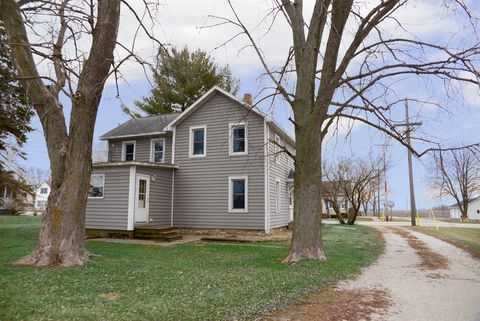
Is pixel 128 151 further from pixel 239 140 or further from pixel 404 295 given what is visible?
Result: pixel 404 295

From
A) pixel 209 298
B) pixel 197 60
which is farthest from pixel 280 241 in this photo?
pixel 197 60

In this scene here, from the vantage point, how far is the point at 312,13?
955cm

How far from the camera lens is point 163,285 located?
6.09m

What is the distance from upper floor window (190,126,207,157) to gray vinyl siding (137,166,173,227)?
1.58 m

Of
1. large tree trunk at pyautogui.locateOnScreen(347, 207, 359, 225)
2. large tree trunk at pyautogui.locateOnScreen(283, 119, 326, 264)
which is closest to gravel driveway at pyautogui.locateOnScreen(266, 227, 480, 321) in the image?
large tree trunk at pyautogui.locateOnScreen(283, 119, 326, 264)

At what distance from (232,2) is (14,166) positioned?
595 inches

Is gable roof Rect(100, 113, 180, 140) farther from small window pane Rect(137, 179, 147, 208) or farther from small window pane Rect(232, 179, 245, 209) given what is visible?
small window pane Rect(232, 179, 245, 209)

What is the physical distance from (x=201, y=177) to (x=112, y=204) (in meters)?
4.25

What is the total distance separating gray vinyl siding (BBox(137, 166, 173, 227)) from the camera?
1608 cm

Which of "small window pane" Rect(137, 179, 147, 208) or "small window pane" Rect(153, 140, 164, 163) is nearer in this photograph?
"small window pane" Rect(137, 179, 147, 208)

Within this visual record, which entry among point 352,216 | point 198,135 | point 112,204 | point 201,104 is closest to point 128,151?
point 198,135

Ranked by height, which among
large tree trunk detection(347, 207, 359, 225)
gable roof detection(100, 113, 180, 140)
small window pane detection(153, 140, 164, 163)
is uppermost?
gable roof detection(100, 113, 180, 140)

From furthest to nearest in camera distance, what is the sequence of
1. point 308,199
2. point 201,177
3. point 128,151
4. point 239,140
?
point 128,151 < point 201,177 < point 239,140 < point 308,199

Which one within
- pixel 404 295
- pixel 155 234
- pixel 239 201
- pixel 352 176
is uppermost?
pixel 352 176
